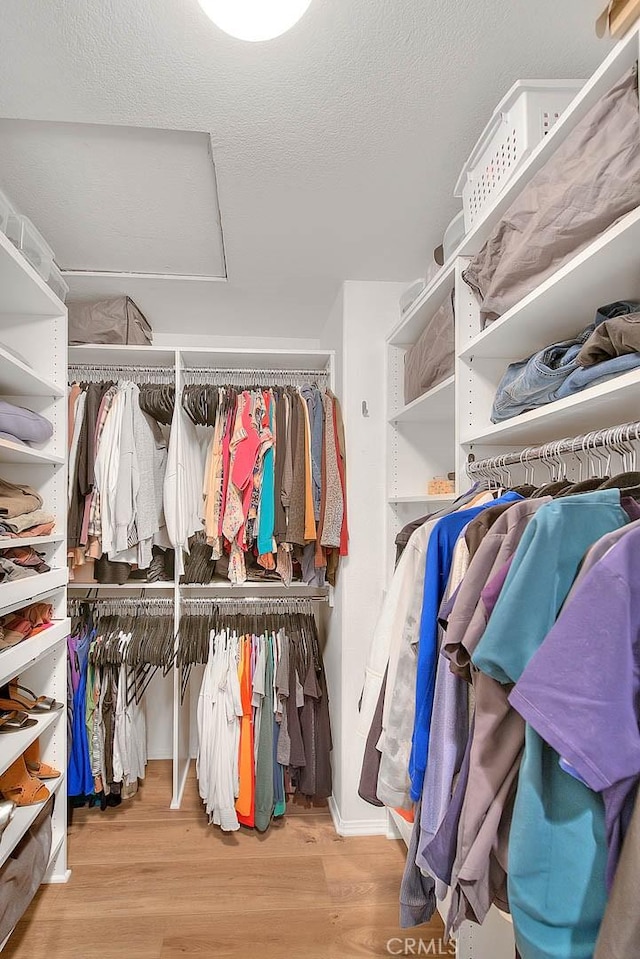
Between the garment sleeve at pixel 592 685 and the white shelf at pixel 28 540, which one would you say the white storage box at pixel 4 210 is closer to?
the white shelf at pixel 28 540

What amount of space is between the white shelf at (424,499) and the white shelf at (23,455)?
1318 millimetres

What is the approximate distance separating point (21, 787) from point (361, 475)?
66.9 inches

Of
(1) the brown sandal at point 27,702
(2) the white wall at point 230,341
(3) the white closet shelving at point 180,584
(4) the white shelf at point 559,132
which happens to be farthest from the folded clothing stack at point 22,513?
(4) the white shelf at point 559,132

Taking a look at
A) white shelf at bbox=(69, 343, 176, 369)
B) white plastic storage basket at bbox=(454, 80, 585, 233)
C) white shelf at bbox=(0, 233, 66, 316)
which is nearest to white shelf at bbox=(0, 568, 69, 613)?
white shelf at bbox=(0, 233, 66, 316)

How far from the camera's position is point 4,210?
69.3 inches

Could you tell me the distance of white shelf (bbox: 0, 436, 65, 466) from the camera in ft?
5.59

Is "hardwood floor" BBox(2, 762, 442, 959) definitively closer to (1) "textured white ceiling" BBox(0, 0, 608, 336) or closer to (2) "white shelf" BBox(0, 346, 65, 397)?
(2) "white shelf" BBox(0, 346, 65, 397)

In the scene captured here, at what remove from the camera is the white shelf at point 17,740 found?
1624 mm

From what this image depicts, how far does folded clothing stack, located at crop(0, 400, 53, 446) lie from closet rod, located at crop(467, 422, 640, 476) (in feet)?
4.77

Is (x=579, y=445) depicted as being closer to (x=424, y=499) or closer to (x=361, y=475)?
(x=424, y=499)

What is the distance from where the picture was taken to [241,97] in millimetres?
1418

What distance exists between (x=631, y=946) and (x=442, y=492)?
158cm

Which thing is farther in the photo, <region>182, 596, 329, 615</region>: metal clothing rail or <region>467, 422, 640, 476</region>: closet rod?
<region>182, 596, 329, 615</region>: metal clothing rail

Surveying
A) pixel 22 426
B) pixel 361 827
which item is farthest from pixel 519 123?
pixel 361 827
